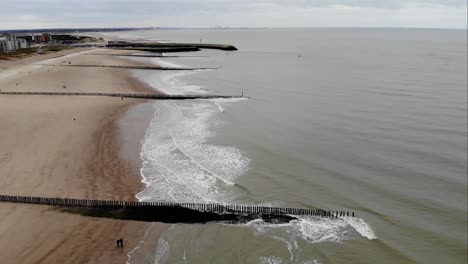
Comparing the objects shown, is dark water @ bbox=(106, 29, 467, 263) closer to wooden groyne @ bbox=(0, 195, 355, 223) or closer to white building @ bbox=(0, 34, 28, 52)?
wooden groyne @ bbox=(0, 195, 355, 223)

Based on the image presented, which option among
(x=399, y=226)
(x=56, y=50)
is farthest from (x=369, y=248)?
(x=56, y=50)

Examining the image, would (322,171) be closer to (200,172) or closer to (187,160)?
(200,172)

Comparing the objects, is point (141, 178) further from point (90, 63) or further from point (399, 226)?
point (90, 63)

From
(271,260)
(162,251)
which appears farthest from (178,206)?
(271,260)

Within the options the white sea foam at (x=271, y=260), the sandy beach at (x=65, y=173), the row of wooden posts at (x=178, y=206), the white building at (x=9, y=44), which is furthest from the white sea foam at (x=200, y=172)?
the white building at (x=9, y=44)

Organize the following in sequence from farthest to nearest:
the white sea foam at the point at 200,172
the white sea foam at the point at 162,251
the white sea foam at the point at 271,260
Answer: the white sea foam at the point at 200,172
the white sea foam at the point at 271,260
the white sea foam at the point at 162,251

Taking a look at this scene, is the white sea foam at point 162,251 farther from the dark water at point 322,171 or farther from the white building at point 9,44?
the white building at point 9,44
